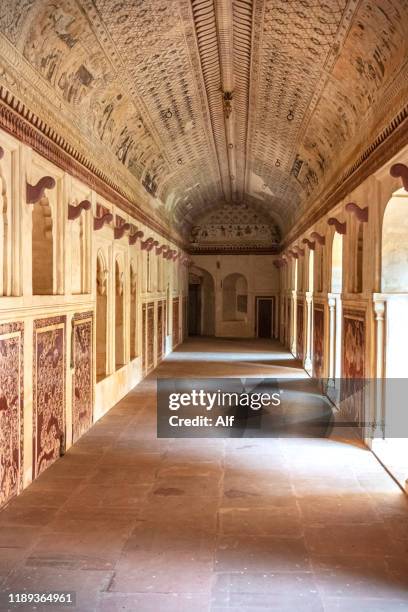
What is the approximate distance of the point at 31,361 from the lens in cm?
621

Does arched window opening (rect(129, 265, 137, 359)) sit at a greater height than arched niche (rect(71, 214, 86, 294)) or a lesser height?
lesser

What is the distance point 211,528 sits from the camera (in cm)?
511

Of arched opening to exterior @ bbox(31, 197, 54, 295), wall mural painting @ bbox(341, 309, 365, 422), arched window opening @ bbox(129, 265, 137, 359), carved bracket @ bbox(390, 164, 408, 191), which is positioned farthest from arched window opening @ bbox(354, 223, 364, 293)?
arched window opening @ bbox(129, 265, 137, 359)

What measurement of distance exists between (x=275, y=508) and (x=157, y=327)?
34.5 feet

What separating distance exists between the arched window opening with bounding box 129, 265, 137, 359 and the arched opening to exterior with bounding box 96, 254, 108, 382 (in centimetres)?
229

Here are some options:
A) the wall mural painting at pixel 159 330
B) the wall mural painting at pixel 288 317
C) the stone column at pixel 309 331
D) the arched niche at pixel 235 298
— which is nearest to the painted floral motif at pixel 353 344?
the stone column at pixel 309 331

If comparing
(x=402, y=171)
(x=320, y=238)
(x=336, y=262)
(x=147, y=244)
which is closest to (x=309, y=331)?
(x=320, y=238)

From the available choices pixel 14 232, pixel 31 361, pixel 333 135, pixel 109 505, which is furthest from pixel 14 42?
pixel 333 135

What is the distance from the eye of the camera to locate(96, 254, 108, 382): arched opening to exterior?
31.8 ft

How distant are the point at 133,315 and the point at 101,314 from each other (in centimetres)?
250

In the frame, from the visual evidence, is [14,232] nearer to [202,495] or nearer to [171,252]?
[202,495]

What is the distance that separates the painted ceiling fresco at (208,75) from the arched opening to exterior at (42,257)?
123 centimetres

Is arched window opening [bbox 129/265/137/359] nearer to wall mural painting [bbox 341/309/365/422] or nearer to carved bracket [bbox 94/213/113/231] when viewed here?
carved bracket [bbox 94/213/113/231]

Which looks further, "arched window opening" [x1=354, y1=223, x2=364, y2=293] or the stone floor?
"arched window opening" [x1=354, y1=223, x2=364, y2=293]
